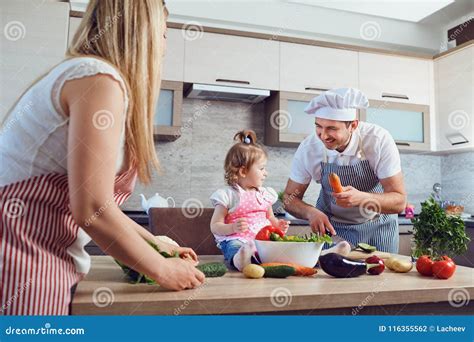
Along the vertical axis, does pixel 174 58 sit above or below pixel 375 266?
above

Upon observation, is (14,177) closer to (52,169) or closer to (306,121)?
(52,169)

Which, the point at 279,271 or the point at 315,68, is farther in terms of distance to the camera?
the point at 315,68

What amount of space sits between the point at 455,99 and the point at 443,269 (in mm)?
2171

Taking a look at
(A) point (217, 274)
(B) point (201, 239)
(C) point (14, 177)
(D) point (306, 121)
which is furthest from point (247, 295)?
(D) point (306, 121)

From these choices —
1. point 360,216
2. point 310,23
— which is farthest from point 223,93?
point 360,216

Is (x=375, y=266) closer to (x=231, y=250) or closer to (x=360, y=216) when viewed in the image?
(x=231, y=250)

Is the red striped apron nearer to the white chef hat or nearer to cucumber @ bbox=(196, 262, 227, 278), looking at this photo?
cucumber @ bbox=(196, 262, 227, 278)

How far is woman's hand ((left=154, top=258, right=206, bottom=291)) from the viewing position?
0.61 metres

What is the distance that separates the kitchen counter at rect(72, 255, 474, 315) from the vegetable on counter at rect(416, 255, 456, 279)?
19mm

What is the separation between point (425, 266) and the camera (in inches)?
32.2

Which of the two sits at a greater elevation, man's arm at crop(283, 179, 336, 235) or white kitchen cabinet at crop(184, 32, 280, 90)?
white kitchen cabinet at crop(184, 32, 280, 90)

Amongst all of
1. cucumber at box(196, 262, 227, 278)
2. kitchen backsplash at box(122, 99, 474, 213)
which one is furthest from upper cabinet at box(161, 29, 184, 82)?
cucumber at box(196, 262, 227, 278)

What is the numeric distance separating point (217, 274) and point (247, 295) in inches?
6.4

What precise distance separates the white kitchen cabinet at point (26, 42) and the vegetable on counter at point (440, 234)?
1893 millimetres
